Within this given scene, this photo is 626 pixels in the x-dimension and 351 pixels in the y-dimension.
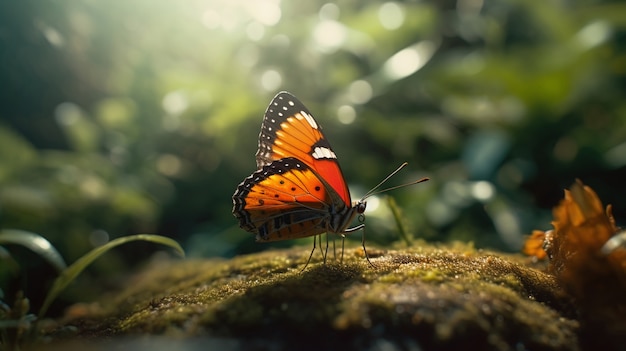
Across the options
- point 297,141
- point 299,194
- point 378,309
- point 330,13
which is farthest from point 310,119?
point 330,13

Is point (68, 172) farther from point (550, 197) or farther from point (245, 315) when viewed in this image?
point (550, 197)

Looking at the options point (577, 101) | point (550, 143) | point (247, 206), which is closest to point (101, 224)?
point (247, 206)

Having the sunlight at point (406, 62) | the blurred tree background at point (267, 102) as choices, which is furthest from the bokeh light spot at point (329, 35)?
the sunlight at point (406, 62)

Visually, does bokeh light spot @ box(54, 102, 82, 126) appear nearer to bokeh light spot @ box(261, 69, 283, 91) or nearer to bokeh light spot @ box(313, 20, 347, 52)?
bokeh light spot @ box(261, 69, 283, 91)

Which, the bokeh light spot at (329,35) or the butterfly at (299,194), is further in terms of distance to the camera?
the bokeh light spot at (329,35)

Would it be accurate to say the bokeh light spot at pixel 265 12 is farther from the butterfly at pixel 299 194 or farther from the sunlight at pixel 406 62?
the butterfly at pixel 299 194

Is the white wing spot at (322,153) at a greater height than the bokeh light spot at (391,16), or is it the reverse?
the bokeh light spot at (391,16)

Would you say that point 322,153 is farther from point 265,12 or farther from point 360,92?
point 265,12
